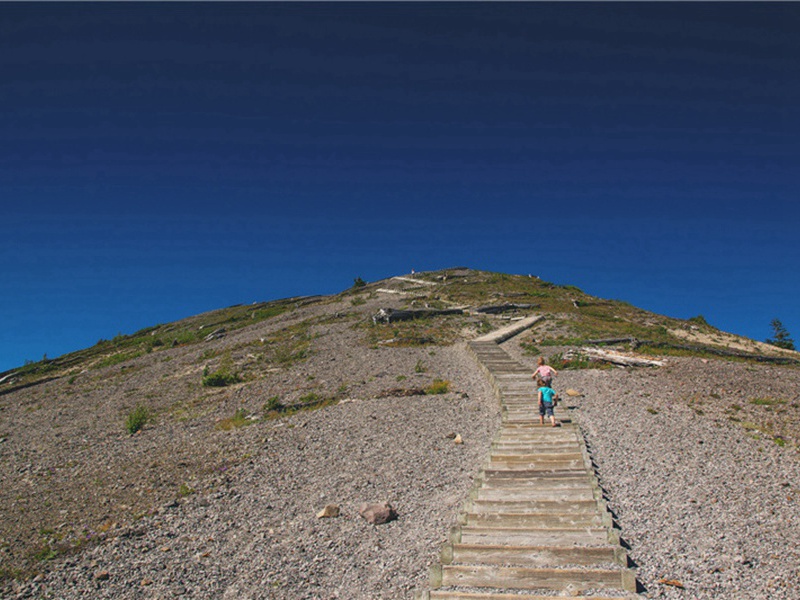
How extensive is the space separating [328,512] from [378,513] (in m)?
1.29

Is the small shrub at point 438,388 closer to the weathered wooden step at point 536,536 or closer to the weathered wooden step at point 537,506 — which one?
the weathered wooden step at point 537,506

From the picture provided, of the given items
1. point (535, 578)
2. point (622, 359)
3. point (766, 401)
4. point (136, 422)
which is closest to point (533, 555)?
point (535, 578)

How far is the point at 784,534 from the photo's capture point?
9367 mm

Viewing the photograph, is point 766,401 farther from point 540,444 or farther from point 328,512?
point 328,512

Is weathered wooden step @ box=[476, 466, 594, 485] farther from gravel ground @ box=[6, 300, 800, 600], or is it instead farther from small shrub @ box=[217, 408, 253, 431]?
small shrub @ box=[217, 408, 253, 431]

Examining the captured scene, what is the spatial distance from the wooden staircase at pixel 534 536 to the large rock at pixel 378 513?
6.02 feet

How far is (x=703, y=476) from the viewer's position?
12.2 metres

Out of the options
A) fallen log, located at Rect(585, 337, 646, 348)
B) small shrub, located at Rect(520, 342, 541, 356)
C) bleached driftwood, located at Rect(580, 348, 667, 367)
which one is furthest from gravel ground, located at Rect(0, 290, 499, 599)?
fallen log, located at Rect(585, 337, 646, 348)

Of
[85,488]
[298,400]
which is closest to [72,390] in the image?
[298,400]

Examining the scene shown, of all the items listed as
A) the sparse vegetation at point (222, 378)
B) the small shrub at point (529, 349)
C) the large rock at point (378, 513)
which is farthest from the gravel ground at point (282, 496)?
the small shrub at point (529, 349)

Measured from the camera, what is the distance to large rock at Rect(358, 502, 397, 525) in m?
11.0

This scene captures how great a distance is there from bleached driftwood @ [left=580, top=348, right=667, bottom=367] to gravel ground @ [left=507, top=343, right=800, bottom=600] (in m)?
2.74

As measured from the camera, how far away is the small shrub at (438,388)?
22125mm

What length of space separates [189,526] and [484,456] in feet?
26.4
